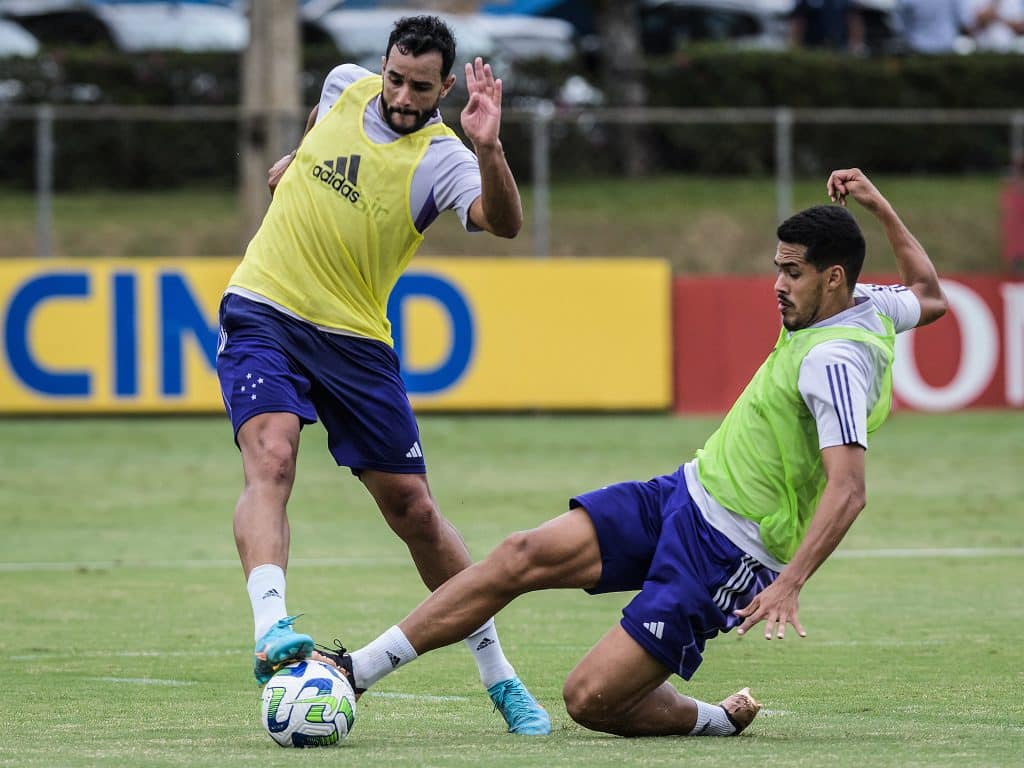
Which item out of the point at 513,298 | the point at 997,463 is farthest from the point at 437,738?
the point at 513,298

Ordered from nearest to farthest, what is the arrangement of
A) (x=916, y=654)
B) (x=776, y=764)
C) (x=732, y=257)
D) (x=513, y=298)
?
(x=776, y=764)
(x=916, y=654)
(x=513, y=298)
(x=732, y=257)

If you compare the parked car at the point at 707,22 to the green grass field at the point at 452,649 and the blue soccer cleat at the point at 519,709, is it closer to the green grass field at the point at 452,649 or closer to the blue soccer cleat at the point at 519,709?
the green grass field at the point at 452,649

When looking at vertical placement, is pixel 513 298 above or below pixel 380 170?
below

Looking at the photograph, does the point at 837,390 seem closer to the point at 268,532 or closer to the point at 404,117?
the point at 268,532

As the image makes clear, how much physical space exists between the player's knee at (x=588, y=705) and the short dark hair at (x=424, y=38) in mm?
2293

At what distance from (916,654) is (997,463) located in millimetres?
8732

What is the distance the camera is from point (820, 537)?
6.24 meters

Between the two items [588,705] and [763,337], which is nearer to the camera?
[588,705]

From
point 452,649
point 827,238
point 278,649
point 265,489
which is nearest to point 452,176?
point 265,489

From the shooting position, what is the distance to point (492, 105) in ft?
22.7

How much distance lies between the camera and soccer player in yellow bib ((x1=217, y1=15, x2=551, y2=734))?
7.14 meters

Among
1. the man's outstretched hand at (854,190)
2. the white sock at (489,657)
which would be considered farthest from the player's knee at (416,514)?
the man's outstretched hand at (854,190)

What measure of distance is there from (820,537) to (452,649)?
3038 mm

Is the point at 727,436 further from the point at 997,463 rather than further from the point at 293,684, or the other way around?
the point at 997,463
